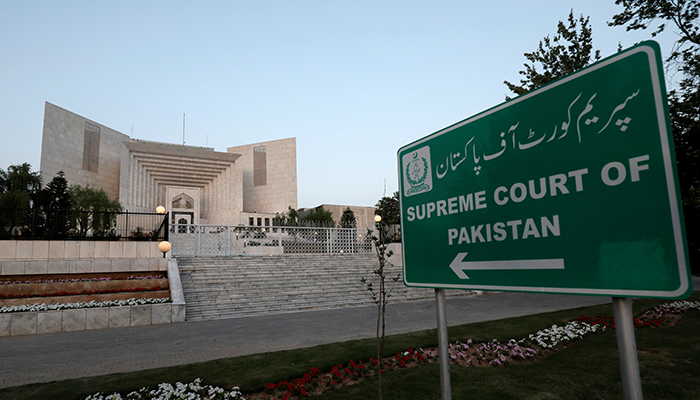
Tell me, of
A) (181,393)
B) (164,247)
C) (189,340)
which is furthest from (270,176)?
(181,393)

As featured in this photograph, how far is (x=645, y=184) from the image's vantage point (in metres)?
1.11

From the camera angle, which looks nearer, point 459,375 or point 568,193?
point 568,193

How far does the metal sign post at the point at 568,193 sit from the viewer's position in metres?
1.10

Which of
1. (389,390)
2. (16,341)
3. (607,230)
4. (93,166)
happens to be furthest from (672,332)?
(93,166)

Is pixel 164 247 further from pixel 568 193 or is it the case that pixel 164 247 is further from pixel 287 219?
pixel 287 219

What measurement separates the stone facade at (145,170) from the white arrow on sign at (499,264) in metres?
46.8

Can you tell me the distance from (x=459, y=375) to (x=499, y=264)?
4.41m

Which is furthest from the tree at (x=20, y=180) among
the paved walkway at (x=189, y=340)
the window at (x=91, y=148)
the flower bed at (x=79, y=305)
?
the paved walkway at (x=189, y=340)

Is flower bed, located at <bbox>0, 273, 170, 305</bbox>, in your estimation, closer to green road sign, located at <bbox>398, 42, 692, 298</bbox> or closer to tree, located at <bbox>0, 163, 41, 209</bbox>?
green road sign, located at <bbox>398, 42, 692, 298</bbox>

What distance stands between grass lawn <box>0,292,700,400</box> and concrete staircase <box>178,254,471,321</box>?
6.21 m

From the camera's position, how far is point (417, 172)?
2109 millimetres

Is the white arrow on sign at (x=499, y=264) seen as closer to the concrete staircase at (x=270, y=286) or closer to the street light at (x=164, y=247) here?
the concrete staircase at (x=270, y=286)

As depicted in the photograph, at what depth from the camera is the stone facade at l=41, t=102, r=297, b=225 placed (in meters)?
40.8

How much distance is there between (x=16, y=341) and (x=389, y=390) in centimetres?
873
